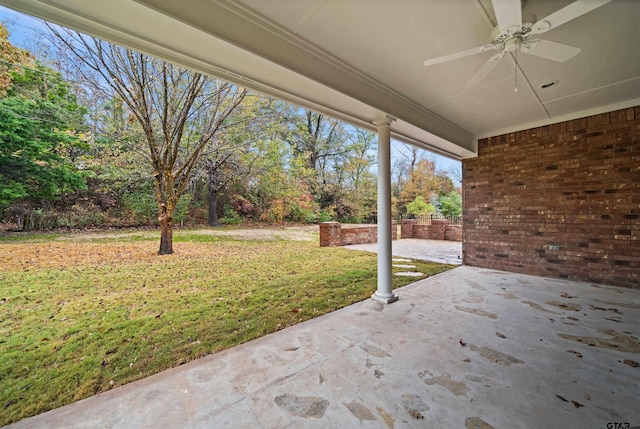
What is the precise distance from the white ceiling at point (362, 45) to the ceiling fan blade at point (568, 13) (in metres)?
0.20

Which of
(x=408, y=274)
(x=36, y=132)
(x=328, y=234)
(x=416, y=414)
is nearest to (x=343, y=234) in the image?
(x=328, y=234)

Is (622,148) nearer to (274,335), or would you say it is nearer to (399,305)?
(399,305)

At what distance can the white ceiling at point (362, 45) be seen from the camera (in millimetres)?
1559

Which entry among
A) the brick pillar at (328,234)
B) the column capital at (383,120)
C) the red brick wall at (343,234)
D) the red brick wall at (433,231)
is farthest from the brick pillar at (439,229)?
the column capital at (383,120)

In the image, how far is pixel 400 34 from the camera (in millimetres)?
1991

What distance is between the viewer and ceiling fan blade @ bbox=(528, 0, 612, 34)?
133 centimetres

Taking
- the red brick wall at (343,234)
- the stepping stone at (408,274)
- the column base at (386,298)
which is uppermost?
the red brick wall at (343,234)

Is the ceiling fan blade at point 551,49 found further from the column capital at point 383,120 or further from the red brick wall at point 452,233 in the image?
the red brick wall at point 452,233

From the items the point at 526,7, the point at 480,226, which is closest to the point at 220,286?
the point at 526,7

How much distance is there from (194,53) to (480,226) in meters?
5.45

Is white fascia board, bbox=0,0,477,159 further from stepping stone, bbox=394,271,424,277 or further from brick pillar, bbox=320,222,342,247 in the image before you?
brick pillar, bbox=320,222,342,247

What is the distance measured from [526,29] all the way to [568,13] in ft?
1.00

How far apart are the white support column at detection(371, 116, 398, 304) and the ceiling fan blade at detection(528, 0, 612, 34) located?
1573 millimetres

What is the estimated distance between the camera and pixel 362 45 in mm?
2125
